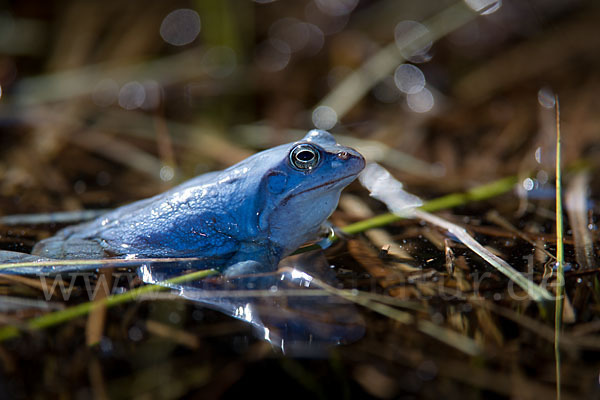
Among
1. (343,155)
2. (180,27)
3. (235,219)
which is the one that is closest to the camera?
(343,155)

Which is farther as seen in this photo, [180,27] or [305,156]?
[180,27]

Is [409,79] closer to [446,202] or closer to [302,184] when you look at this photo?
[446,202]

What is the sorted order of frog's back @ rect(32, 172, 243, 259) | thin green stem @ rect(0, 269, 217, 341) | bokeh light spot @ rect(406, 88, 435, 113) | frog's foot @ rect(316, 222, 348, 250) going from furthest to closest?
bokeh light spot @ rect(406, 88, 435, 113)
frog's foot @ rect(316, 222, 348, 250)
frog's back @ rect(32, 172, 243, 259)
thin green stem @ rect(0, 269, 217, 341)

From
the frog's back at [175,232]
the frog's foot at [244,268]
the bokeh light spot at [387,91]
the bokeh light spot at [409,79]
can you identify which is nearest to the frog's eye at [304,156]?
the frog's back at [175,232]

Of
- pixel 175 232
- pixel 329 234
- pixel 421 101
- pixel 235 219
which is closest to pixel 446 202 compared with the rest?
pixel 329 234

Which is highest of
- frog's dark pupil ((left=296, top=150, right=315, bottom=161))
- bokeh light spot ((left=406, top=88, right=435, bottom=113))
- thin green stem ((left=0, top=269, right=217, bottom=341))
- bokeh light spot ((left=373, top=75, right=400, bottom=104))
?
bokeh light spot ((left=373, top=75, right=400, bottom=104))

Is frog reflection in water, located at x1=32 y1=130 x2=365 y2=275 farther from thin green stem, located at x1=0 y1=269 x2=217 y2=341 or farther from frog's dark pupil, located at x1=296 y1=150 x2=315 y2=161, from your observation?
thin green stem, located at x1=0 y1=269 x2=217 y2=341

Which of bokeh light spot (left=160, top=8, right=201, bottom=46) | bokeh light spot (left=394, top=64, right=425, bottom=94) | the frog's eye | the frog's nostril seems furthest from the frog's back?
bokeh light spot (left=160, top=8, right=201, bottom=46)

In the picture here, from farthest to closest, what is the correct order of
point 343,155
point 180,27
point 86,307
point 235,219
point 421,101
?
1. point 180,27
2. point 421,101
3. point 235,219
4. point 343,155
5. point 86,307
